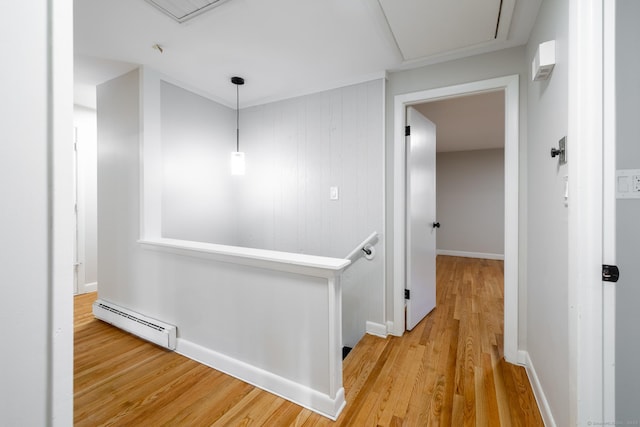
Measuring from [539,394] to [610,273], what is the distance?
41.1 inches

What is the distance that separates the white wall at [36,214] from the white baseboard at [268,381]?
1288 millimetres

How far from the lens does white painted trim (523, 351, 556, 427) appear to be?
1.37 m

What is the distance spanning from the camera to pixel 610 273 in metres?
0.97

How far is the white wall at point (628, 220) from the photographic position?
3.51 feet

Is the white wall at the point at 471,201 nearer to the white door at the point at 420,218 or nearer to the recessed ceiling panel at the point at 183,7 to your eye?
the white door at the point at 420,218

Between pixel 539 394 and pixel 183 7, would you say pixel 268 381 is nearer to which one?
pixel 539 394

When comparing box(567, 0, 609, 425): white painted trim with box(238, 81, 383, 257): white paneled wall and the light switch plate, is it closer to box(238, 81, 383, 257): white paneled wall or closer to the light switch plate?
the light switch plate

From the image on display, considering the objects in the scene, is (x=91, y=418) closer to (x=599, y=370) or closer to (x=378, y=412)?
(x=378, y=412)

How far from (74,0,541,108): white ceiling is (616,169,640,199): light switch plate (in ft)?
3.74

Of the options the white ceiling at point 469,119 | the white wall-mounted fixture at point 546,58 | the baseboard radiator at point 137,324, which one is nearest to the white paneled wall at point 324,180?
the white ceiling at point 469,119

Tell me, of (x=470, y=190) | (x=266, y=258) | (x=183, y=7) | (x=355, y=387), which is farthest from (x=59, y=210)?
(x=470, y=190)

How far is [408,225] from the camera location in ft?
8.02

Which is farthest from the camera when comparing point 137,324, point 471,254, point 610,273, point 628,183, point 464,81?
point 471,254

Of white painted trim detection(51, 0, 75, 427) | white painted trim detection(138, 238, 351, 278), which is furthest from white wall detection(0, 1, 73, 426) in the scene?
white painted trim detection(138, 238, 351, 278)
